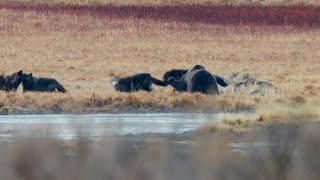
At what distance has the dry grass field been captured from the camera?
20.5m

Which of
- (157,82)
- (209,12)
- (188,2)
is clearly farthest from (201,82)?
(188,2)

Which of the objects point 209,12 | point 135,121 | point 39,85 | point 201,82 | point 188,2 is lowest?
point 135,121

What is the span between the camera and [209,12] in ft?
168

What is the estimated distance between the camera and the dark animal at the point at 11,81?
75.0 feet

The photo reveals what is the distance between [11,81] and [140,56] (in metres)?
13.4

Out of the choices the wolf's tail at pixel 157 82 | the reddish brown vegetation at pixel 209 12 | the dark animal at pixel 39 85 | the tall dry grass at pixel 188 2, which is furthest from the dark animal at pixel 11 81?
the tall dry grass at pixel 188 2

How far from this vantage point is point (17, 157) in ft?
27.4

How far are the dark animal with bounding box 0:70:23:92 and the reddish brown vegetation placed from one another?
84.7 feet

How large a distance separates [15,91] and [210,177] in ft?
48.6

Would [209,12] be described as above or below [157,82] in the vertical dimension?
above

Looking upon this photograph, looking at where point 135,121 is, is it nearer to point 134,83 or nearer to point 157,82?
point 134,83

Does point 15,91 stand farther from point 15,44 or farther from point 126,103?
point 15,44

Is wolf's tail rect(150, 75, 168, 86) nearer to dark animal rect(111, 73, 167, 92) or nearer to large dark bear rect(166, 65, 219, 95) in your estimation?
dark animal rect(111, 73, 167, 92)

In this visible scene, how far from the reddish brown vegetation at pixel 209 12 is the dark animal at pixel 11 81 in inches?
1016
